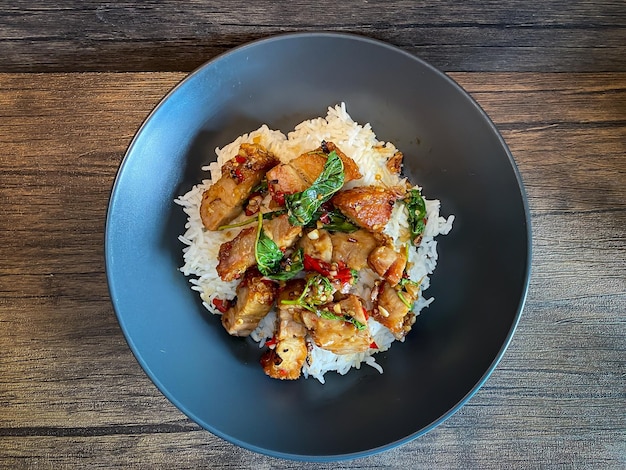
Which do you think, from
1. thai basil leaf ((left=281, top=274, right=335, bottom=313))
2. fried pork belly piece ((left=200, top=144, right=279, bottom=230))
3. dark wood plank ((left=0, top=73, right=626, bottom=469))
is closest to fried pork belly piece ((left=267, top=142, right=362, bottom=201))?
fried pork belly piece ((left=200, top=144, right=279, bottom=230))

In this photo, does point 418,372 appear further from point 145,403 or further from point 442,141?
point 145,403

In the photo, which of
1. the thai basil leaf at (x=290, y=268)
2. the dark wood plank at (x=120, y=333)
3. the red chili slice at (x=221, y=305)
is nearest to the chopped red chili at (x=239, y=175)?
the thai basil leaf at (x=290, y=268)

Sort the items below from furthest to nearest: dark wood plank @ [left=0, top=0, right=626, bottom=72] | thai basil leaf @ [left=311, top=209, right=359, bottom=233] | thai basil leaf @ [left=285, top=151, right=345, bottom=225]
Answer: dark wood plank @ [left=0, top=0, right=626, bottom=72] < thai basil leaf @ [left=311, top=209, right=359, bottom=233] < thai basil leaf @ [left=285, top=151, right=345, bottom=225]

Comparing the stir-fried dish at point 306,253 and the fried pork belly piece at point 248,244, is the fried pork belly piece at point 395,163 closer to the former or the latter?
the stir-fried dish at point 306,253

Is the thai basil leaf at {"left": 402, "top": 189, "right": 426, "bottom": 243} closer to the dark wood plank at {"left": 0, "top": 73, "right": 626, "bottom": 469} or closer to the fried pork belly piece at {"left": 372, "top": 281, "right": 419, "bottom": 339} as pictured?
the fried pork belly piece at {"left": 372, "top": 281, "right": 419, "bottom": 339}

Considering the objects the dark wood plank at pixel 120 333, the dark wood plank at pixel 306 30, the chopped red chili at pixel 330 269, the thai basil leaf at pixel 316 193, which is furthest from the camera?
the dark wood plank at pixel 120 333

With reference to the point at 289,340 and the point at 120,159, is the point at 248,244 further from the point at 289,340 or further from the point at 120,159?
the point at 120,159

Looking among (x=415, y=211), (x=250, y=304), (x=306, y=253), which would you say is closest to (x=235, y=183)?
(x=306, y=253)
